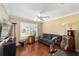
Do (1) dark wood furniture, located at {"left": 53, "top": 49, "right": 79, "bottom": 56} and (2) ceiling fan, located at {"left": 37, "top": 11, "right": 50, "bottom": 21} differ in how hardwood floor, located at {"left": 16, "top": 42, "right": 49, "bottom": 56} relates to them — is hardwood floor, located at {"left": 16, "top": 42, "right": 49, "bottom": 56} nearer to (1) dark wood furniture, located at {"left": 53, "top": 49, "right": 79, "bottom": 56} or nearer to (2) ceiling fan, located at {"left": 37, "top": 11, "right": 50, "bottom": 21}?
(1) dark wood furniture, located at {"left": 53, "top": 49, "right": 79, "bottom": 56}

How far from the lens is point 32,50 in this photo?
1705mm

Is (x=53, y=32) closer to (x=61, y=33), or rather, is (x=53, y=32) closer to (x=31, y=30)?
(x=61, y=33)

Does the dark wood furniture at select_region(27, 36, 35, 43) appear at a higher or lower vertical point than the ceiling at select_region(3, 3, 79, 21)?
lower

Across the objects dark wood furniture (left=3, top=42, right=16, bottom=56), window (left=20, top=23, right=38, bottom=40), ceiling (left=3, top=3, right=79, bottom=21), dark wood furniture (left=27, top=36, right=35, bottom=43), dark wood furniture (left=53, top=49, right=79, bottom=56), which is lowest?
dark wood furniture (left=53, top=49, right=79, bottom=56)

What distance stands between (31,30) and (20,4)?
0.52 meters

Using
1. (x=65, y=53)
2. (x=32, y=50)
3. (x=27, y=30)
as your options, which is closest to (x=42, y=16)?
(x=27, y=30)

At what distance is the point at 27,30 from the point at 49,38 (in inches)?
17.7

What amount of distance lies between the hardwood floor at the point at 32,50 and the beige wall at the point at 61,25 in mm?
331

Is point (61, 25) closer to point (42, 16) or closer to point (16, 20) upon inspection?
point (42, 16)

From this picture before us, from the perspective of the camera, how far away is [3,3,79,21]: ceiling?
1648 millimetres

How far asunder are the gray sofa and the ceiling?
0.42 metres

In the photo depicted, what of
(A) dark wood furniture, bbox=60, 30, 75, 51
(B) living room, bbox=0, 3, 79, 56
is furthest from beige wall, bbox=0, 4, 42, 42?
(A) dark wood furniture, bbox=60, 30, 75, 51

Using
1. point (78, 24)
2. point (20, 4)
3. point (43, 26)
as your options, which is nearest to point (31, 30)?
point (43, 26)

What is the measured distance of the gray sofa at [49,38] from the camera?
5.57ft
